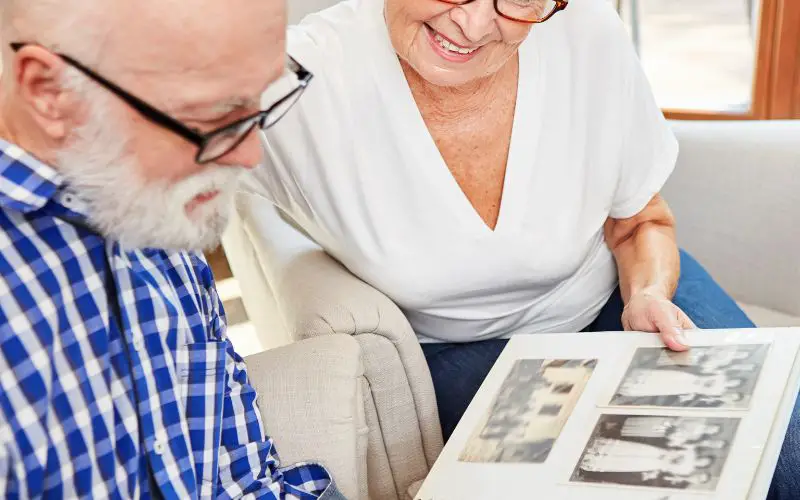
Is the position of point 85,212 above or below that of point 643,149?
above

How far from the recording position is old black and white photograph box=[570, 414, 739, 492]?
A: 108cm

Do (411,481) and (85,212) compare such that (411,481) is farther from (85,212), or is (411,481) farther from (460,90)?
(85,212)

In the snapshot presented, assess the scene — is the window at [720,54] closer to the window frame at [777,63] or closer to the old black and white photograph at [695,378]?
the window frame at [777,63]

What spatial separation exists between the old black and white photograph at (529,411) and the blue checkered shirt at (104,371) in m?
0.23

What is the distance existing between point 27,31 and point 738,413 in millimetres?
855

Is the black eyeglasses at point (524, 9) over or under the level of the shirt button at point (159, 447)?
over

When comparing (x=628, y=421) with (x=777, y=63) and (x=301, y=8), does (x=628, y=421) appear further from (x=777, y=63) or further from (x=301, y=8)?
(x=777, y=63)

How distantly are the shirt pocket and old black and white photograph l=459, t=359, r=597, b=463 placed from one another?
0.29 meters

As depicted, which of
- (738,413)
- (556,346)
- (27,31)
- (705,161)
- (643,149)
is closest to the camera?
(27,31)

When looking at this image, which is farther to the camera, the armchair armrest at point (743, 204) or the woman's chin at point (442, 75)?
the armchair armrest at point (743, 204)

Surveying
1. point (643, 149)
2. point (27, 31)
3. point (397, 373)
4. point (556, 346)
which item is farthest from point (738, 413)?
point (27, 31)

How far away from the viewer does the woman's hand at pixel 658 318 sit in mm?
1328

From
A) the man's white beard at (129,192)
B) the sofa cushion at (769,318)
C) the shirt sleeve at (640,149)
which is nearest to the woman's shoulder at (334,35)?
the shirt sleeve at (640,149)

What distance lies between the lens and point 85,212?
1.00 metres
